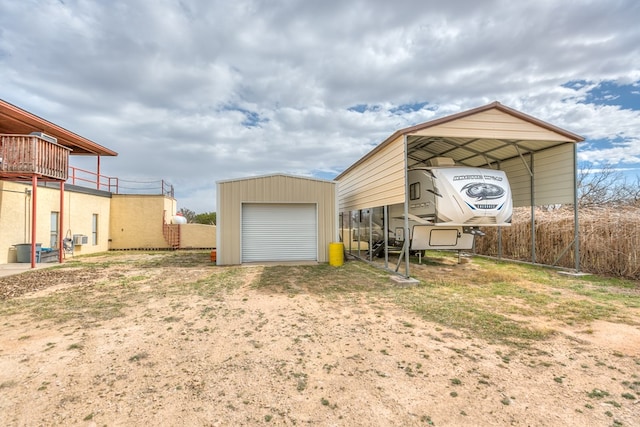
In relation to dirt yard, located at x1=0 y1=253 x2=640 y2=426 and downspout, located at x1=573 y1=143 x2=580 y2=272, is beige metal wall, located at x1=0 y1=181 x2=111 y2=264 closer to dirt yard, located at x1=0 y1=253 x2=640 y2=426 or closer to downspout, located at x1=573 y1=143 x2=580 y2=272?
dirt yard, located at x1=0 y1=253 x2=640 y2=426

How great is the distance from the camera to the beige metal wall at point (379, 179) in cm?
812

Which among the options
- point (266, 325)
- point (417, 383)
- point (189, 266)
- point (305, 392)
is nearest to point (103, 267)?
point (189, 266)

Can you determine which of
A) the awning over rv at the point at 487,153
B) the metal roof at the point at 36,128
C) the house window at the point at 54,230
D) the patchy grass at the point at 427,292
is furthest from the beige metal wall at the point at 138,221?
the awning over rv at the point at 487,153

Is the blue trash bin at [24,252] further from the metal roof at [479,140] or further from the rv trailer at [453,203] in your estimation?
the rv trailer at [453,203]

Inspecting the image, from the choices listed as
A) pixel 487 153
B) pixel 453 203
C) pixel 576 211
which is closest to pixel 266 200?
pixel 453 203

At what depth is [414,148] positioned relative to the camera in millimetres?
11406

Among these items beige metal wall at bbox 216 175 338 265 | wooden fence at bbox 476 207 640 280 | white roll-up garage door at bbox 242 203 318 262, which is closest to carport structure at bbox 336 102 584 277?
wooden fence at bbox 476 207 640 280

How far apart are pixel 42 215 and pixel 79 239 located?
201 cm

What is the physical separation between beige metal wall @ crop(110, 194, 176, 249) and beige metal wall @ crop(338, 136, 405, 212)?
11.4 metres

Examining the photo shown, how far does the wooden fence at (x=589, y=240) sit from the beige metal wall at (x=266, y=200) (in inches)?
293

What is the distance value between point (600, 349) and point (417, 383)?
2.64m

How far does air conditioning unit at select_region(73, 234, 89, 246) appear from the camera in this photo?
14.3m

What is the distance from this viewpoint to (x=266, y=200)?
1144 cm

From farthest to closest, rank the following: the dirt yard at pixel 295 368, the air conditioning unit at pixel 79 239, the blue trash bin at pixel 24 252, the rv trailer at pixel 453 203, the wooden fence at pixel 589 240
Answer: the air conditioning unit at pixel 79 239 < the blue trash bin at pixel 24 252 < the rv trailer at pixel 453 203 < the wooden fence at pixel 589 240 < the dirt yard at pixel 295 368
